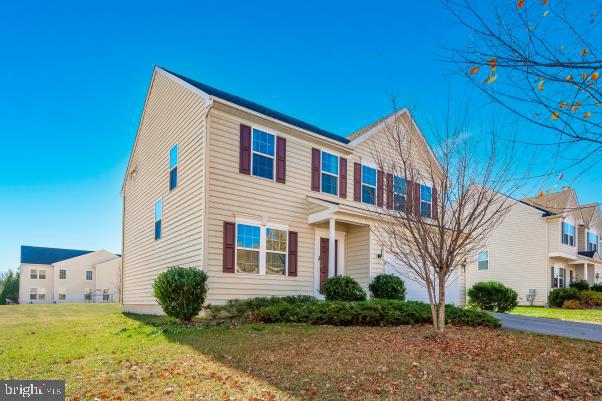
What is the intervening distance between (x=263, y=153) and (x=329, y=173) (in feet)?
9.61

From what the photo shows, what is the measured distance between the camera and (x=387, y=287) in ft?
45.8

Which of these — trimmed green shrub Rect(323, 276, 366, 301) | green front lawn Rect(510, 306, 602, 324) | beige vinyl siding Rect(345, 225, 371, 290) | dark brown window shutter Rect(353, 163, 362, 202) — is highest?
dark brown window shutter Rect(353, 163, 362, 202)

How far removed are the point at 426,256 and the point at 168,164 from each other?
1019cm

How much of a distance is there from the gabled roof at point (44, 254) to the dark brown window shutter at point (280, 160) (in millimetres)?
44010

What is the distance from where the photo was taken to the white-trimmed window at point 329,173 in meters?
14.8

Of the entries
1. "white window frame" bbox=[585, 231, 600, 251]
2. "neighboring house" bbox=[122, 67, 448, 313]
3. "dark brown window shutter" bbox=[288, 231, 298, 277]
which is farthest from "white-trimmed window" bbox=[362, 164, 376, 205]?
"white window frame" bbox=[585, 231, 600, 251]

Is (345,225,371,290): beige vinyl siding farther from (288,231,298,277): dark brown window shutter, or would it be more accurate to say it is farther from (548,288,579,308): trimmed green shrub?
(548,288,579,308): trimmed green shrub

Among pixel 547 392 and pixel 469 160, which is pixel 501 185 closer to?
pixel 469 160

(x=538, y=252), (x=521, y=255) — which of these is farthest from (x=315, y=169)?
(x=521, y=255)

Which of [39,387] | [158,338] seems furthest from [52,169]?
[39,387]

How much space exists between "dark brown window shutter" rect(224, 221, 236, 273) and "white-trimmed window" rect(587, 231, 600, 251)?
30.6 metres

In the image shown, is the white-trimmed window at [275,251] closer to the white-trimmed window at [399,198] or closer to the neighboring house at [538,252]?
the white-trimmed window at [399,198]

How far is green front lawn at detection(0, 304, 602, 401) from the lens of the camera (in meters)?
4.90

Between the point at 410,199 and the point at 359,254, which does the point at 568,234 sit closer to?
the point at 359,254
